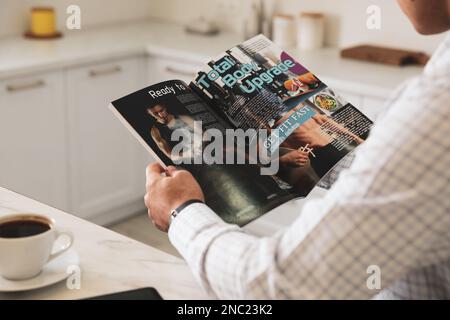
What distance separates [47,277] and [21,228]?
84 mm

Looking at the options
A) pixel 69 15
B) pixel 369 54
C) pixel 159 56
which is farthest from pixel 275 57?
pixel 69 15

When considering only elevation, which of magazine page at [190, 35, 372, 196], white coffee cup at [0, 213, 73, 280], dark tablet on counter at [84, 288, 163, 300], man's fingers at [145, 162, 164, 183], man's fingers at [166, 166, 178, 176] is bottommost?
dark tablet on counter at [84, 288, 163, 300]

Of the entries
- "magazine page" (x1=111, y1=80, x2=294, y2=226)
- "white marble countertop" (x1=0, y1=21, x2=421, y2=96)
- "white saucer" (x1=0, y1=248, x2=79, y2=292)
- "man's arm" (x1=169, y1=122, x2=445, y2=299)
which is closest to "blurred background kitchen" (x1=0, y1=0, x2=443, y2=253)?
"white marble countertop" (x1=0, y1=21, x2=421, y2=96)

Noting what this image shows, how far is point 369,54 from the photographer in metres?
3.10

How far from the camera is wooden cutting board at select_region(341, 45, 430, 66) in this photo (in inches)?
119

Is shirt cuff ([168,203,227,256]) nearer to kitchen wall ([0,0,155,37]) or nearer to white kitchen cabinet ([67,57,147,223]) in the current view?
white kitchen cabinet ([67,57,147,223])

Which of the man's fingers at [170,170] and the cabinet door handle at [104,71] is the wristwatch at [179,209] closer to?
the man's fingers at [170,170]

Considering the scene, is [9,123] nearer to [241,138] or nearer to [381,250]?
[241,138]

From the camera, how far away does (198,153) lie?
126 cm

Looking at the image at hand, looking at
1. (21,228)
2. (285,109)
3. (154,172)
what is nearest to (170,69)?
(285,109)

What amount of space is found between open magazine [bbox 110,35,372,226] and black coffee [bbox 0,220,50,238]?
0.21 meters

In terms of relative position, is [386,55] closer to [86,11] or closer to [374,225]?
[86,11]

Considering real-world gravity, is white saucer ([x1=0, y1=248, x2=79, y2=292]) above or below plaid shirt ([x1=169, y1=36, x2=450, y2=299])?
below
